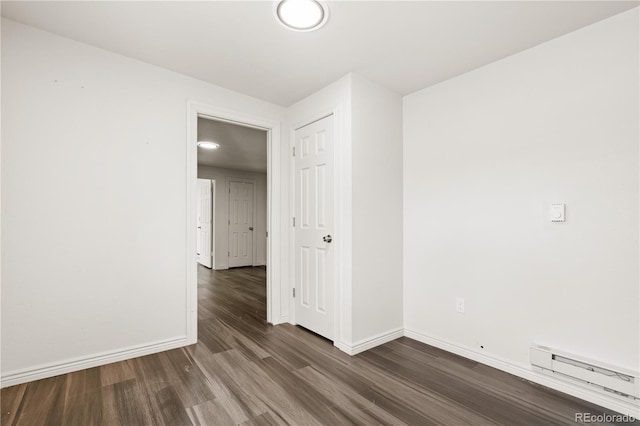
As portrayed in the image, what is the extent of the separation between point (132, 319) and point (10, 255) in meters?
0.88

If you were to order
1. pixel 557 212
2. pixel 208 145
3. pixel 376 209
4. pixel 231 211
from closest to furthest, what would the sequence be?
pixel 557 212 < pixel 376 209 < pixel 208 145 < pixel 231 211

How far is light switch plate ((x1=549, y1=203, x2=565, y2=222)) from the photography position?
1.96 meters

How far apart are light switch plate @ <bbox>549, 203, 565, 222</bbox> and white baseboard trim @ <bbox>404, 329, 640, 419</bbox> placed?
106 centimetres

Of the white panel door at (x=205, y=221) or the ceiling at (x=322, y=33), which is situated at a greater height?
the ceiling at (x=322, y=33)

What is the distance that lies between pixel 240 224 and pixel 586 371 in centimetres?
638

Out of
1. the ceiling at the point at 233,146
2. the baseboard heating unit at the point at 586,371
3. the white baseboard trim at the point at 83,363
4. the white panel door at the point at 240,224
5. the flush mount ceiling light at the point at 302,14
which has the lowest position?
the white baseboard trim at the point at 83,363

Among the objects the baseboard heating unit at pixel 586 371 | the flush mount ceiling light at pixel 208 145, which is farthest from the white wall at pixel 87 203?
the baseboard heating unit at pixel 586 371

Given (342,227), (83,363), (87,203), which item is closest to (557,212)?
(342,227)

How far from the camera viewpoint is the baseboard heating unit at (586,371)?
167cm

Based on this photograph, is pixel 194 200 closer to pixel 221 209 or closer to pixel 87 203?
pixel 87 203

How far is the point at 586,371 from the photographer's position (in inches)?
71.2

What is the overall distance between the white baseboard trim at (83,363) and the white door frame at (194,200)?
0.20m

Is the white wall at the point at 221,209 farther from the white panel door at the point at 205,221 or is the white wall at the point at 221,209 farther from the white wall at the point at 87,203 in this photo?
the white wall at the point at 87,203

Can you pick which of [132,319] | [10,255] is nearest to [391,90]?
[132,319]
